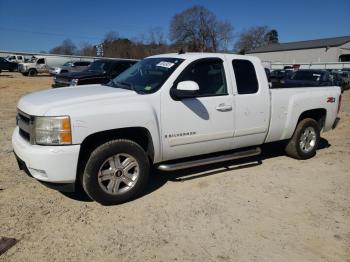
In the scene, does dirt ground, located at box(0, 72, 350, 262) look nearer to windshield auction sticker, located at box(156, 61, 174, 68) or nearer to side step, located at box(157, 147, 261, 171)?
side step, located at box(157, 147, 261, 171)

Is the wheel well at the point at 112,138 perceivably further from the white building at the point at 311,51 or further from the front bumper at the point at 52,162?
the white building at the point at 311,51

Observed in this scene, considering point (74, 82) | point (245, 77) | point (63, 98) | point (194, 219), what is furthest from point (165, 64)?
point (74, 82)

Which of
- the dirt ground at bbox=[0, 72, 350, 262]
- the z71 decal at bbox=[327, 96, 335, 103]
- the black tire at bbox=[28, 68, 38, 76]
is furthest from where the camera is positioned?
the black tire at bbox=[28, 68, 38, 76]

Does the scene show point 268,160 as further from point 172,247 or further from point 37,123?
point 37,123

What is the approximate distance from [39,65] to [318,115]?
35.5 m

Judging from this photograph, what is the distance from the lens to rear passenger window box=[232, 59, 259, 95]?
5137mm

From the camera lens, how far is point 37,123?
3.84 meters

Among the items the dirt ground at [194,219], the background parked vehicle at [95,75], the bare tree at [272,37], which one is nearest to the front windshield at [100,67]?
the background parked vehicle at [95,75]

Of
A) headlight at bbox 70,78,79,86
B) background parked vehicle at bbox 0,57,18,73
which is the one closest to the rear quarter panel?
headlight at bbox 70,78,79,86

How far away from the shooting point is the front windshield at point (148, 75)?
457 cm

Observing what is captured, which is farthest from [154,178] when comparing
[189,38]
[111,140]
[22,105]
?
[189,38]

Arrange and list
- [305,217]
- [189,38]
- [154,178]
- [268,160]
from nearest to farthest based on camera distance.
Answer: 1. [305,217]
2. [154,178]
3. [268,160]
4. [189,38]

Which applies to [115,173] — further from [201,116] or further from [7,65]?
[7,65]

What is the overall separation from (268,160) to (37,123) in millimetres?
4057
